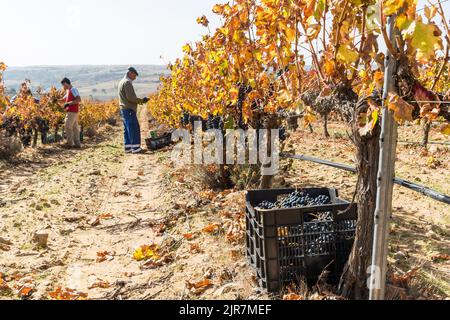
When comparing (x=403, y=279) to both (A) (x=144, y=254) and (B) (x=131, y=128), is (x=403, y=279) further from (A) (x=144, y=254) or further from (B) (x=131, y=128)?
(B) (x=131, y=128)

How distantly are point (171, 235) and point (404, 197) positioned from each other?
9.53 feet

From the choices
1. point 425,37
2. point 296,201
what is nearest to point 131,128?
point 296,201

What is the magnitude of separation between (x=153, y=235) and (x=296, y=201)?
178cm

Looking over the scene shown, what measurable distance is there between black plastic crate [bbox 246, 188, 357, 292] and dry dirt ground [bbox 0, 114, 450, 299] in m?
0.21

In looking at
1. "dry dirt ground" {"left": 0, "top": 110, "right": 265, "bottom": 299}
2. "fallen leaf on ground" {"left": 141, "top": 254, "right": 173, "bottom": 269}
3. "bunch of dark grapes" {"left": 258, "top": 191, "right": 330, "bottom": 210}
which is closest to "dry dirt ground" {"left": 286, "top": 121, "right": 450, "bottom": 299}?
"bunch of dark grapes" {"left": 258, "top": 191, "right": 330, "bottom": 210}

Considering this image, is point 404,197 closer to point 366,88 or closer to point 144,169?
point 366,88

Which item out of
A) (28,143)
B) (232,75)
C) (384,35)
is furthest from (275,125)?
(28,143)

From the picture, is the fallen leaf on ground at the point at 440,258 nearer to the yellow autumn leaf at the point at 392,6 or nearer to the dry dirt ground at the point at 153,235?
the dry dirt ground at the point at 153,235

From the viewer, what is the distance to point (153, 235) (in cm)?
414

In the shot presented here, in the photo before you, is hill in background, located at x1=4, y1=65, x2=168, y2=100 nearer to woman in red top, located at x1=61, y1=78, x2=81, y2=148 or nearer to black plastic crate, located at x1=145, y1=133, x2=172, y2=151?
woman in red top, located at x1=61, y1=78, x2=81, y2=148

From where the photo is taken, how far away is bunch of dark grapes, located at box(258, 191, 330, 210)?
290cm

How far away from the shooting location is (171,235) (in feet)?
13.1

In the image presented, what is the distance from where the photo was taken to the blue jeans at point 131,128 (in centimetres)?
939

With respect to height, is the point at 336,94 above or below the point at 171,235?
above
